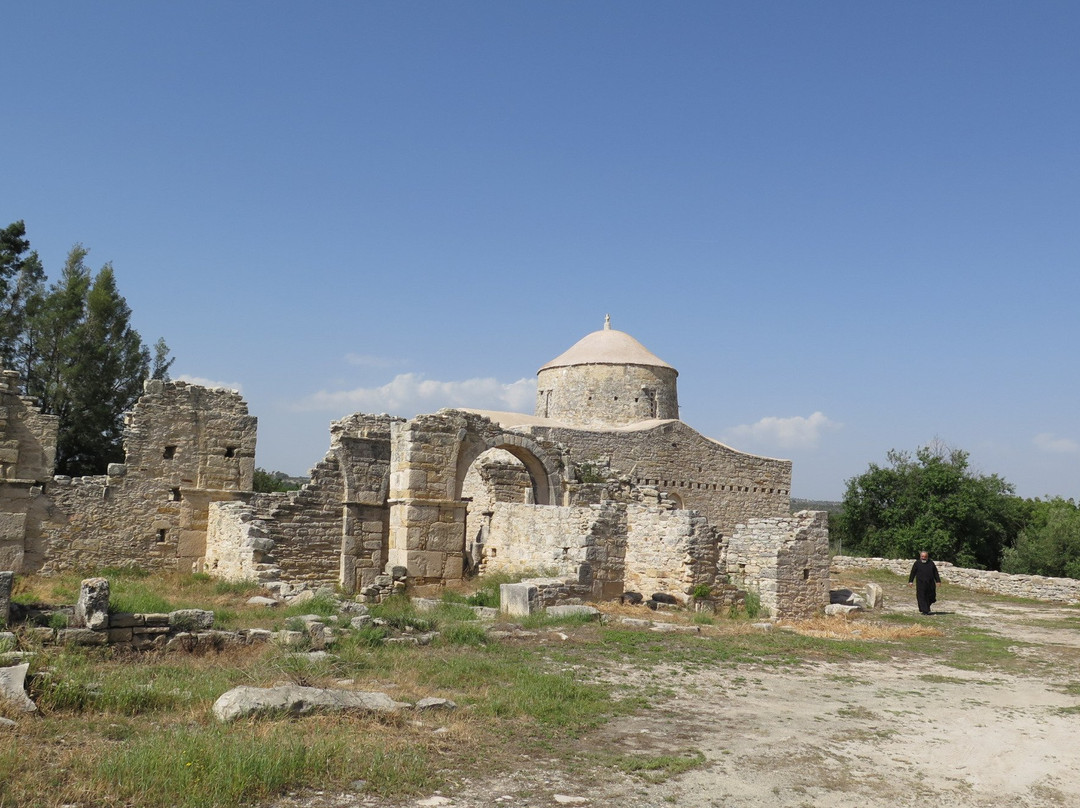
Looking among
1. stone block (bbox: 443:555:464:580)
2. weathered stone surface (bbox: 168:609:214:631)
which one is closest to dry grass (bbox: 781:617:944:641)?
stone block (bbox: 443:555:464:580)

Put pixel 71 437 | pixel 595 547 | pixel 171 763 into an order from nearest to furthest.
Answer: pixel 171 763
pixel 595 547
pixel 71 437

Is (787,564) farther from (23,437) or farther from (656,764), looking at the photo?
(23,437)

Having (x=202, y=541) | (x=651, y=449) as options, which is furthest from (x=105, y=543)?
(x=651, y=449)

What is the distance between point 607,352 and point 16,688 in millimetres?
27397

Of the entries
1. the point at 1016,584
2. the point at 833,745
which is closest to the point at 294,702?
the point at 833,745

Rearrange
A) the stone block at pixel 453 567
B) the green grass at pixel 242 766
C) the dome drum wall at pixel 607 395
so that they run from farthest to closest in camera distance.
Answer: the dome drum wall at pixel 607 395 → the stone block at pixel 453 567 → the green grass at pixel 242 766

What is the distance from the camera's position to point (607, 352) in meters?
31.7

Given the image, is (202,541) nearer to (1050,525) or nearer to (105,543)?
(105,543)

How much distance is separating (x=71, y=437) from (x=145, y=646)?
1860 centimetres

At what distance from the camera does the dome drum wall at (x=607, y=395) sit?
30.8 meters

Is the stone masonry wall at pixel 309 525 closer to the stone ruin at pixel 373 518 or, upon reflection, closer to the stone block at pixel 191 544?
the stone ruin at pixel 373 518

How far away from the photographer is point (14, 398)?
47.3ft

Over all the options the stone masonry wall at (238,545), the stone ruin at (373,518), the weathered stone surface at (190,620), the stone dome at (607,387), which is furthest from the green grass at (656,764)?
the stone dome at (607,387)

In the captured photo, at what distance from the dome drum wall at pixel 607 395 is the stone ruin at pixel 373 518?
13.7 metres
